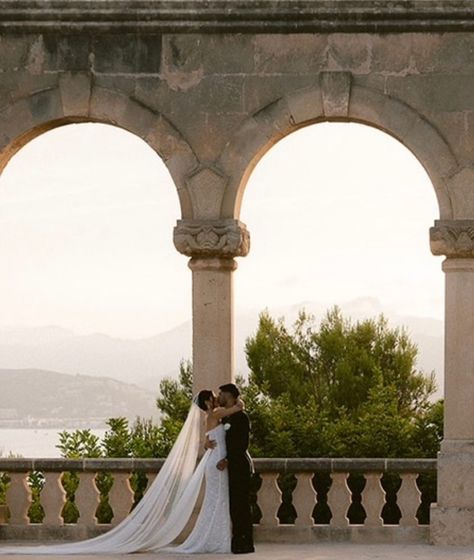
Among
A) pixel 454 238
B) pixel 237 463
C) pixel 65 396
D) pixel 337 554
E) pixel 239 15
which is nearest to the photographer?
pixel 337 554

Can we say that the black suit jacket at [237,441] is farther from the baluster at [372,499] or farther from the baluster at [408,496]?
the baluster at [408,496]

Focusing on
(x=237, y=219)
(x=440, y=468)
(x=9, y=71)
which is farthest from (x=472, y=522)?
(x=9, y=71)

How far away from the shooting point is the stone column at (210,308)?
14.9 meters

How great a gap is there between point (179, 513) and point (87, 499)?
1.17m

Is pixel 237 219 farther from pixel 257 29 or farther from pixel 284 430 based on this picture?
pixel 284 430

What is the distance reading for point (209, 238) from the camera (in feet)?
48.6

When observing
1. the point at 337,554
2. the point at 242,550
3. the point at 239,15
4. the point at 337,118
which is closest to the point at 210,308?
the point at 337,118

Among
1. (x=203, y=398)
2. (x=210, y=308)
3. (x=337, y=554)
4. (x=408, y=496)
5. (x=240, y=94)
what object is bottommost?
(x=337, y=554)

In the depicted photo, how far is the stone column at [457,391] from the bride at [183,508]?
204cm

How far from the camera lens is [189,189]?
1501 centimetres

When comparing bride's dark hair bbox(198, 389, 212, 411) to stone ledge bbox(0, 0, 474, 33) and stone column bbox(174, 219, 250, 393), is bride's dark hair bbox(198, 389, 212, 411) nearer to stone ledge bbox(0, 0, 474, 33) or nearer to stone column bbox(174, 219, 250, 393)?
stone column bbox(174, 219, 250, 393)

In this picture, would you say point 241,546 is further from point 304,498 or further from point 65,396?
point 65,396

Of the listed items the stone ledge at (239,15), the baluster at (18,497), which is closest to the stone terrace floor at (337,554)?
the baluster at (18,497)

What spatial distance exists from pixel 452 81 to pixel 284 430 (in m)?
18.7
